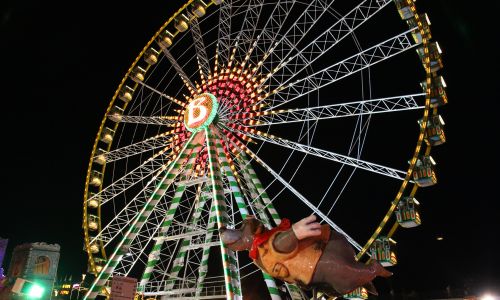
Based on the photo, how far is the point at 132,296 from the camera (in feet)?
27.0

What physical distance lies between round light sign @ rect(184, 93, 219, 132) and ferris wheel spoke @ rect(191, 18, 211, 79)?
1.79 metres

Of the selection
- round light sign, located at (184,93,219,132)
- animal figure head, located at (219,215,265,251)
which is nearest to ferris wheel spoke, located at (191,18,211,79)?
round light sign, located at (184,93,219,132)

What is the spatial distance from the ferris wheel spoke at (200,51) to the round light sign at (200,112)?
1791mm

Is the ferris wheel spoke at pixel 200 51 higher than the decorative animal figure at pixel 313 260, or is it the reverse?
the ferris wheel spoke at pixel 200 51

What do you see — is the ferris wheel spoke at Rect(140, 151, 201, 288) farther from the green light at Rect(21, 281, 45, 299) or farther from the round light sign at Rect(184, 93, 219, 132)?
the green light at Rect(21, 281, 45, 299)

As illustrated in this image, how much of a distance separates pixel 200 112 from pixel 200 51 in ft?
11.2

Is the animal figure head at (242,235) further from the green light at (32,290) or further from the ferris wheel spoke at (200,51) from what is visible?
the ferris wheel spoke at (200,51)

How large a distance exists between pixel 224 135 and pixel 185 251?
13.2 feet

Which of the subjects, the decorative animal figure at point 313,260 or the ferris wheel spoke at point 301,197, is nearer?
the decorative animal figure at point 313,260

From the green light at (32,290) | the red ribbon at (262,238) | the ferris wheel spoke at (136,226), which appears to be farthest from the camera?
the ferris wheel spoke at (136,226)

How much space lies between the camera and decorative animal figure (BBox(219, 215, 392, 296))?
260 inches

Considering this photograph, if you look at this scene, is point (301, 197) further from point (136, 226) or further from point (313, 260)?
point (313, 260)

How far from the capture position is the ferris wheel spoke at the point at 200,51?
677 inches

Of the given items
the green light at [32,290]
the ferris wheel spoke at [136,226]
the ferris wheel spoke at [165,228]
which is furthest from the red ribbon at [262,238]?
the ferris wheel spoke at [165,228]
